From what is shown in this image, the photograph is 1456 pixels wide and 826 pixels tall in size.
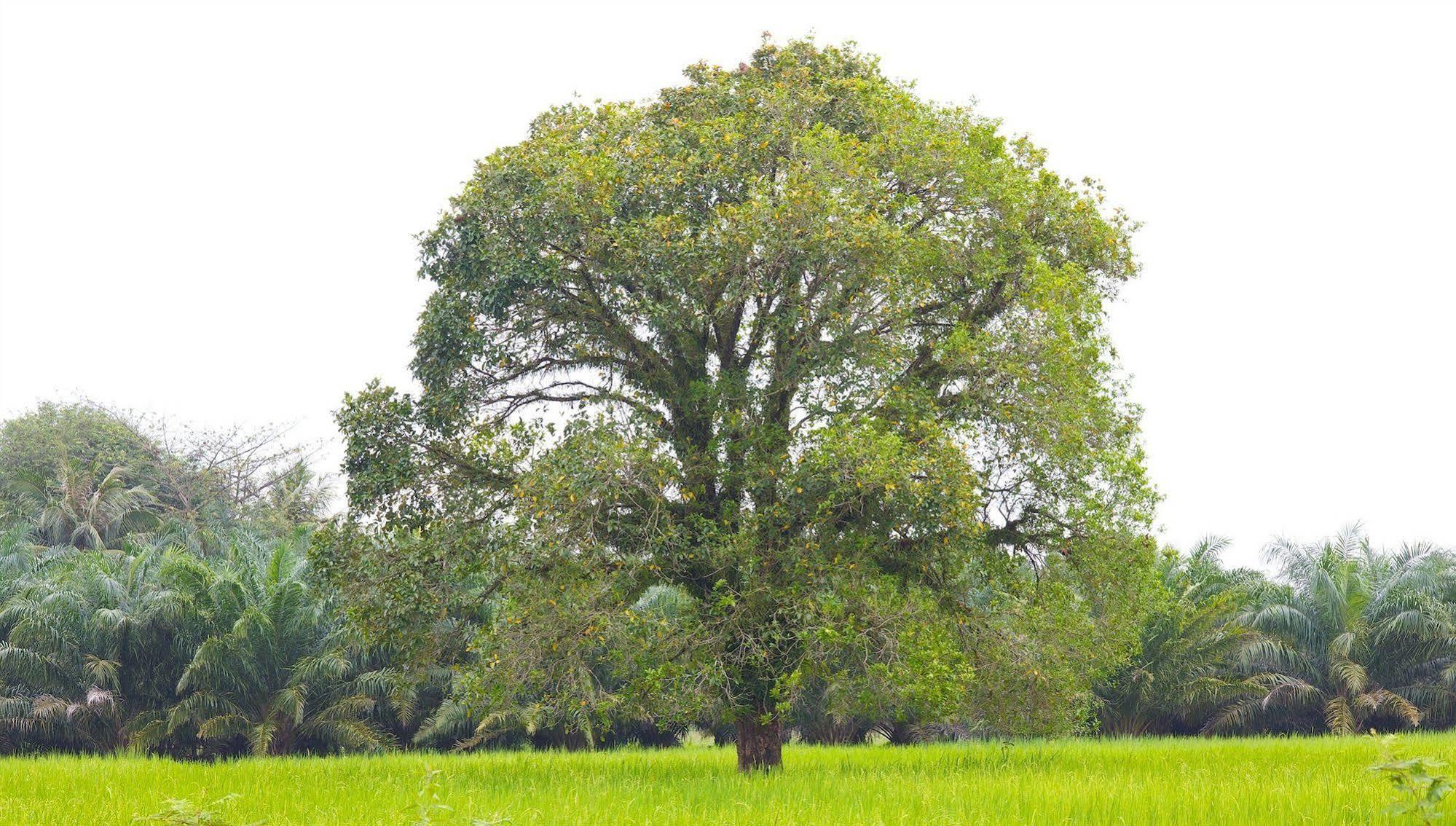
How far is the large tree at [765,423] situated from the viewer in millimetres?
15078

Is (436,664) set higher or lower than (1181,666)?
higher

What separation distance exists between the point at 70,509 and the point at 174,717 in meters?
18.7

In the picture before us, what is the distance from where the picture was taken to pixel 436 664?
1939 centimetres

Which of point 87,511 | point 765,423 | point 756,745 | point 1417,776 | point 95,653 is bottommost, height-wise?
point 756,745

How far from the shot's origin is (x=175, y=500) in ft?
148

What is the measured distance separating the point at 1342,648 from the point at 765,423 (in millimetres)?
19269

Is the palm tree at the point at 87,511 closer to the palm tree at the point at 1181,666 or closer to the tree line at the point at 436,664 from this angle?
the tree line at the point at 436,664

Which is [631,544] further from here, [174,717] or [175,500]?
[175,500]

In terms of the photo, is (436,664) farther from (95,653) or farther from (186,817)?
(186,817)

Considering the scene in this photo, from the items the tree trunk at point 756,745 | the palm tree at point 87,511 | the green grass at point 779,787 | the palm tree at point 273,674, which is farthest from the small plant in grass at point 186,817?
the palm tree at point 87,511

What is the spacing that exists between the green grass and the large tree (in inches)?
45.5

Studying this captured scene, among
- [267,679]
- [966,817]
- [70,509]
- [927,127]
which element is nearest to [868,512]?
[966,817]

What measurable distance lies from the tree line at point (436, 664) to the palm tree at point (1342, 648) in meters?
0.05

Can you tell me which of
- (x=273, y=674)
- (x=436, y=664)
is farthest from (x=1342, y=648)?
(x=273, y=674)
